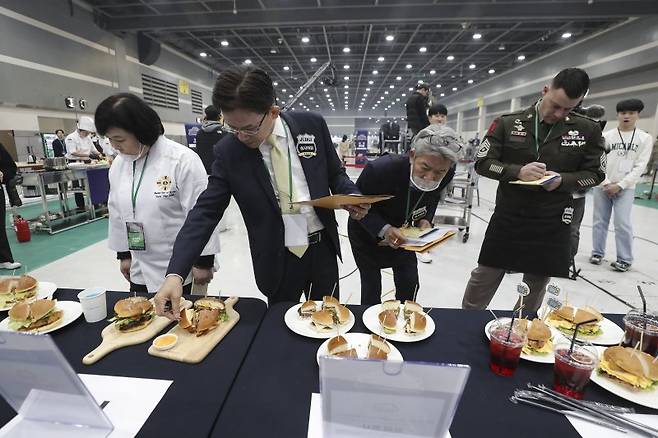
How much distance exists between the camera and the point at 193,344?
3.46 ft

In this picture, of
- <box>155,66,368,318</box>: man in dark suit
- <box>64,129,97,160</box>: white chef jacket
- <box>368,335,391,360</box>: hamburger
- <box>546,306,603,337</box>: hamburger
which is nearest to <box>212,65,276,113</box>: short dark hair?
<box>155,66,368,318</box>: man in dark suit

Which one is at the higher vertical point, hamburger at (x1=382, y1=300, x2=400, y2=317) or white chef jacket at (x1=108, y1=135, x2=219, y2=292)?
white chef jacket at (x1=108, y1=135, x2=219, y2=292)

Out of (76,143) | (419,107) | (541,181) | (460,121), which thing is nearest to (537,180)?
(541,181)

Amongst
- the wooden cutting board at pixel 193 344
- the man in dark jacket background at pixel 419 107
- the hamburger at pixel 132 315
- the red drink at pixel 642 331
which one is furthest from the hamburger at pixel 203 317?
the man in dark jacket background at pixel 419 107

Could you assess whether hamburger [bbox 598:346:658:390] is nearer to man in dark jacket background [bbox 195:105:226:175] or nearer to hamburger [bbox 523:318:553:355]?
hamburger [bbox 523:318:553:355]

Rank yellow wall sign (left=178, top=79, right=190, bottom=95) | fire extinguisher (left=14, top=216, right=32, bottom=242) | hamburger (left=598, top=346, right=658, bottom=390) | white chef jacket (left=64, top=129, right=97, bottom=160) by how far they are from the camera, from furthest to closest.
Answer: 1. yellow wall sign (left=178, top=79, right=190, bottom=95)
2. white chef jacket (left=64, top=129, right=97, bottom=160)
3. fire extinguisher (left=14, top=216, right=32, bottom=242)
4. hamburger (left=598, top=346, right=658, bottom=390)

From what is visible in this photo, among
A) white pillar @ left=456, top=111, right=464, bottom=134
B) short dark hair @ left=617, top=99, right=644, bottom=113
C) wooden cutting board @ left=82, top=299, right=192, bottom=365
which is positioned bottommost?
wooden cutting board @ left=82, top=299, right=192, bottom=365

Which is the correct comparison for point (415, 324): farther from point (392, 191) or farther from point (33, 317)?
point (33, 317)

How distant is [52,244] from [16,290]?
164 inches

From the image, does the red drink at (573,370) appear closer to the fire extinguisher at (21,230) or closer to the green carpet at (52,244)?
the green carpet at (52,244)

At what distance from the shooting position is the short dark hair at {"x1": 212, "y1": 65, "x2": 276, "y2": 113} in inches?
44.8

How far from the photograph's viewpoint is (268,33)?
1110 centimetres

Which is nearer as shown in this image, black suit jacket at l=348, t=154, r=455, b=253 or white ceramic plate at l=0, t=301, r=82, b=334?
white ceramic plate at l=0, t=301, r=82, b=334

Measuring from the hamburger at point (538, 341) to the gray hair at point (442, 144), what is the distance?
29.4 inches
